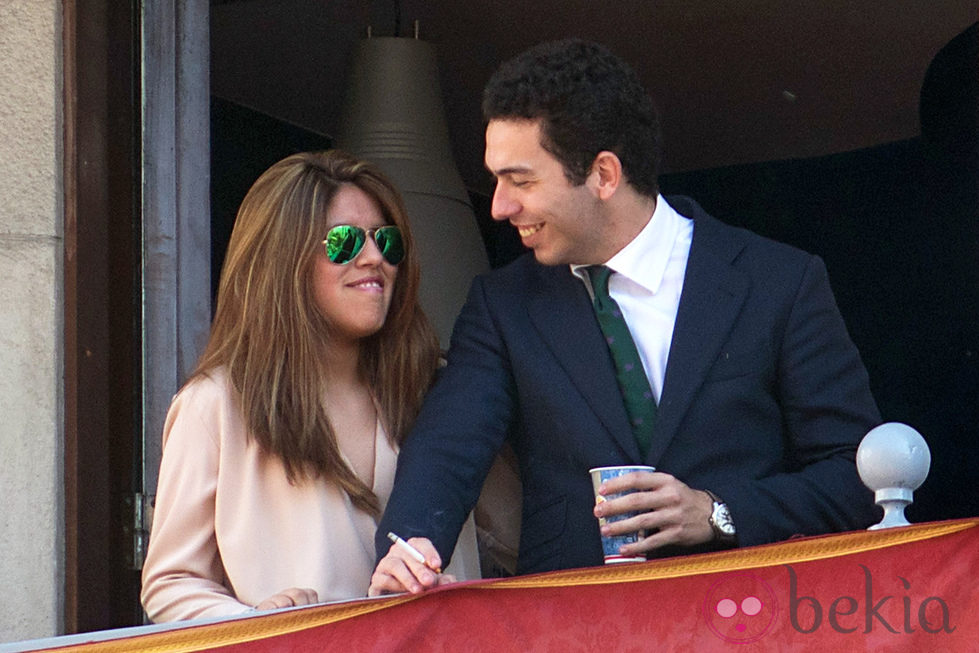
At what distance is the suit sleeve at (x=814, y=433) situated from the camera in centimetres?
277

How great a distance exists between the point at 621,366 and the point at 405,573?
662 millimetres

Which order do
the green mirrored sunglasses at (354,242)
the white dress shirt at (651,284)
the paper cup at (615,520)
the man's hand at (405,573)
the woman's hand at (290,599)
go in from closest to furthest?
the man's hand at (405,573) → the paper cup at (615,520) → the woman's hand at (290,599) → the white dress shirt at (651,284) → the green mirrored sunglasses at (354,242)

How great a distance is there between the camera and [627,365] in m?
2.96

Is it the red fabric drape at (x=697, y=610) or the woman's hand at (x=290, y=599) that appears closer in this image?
the red fabric drape at (x=697, y=610)

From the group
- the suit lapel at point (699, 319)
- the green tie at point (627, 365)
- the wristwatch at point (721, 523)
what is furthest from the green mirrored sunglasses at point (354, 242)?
the wristwatch at point (721, 523)

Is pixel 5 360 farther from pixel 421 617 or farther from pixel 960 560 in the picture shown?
pixel 960 560

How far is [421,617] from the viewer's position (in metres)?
2.36

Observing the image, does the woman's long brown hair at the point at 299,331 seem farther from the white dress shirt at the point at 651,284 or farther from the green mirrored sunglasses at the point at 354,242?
the white dress shirt at the point at 651,284

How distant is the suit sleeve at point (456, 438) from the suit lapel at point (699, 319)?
12.5 inches

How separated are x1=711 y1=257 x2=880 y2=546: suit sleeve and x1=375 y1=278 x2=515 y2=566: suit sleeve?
0.44 meters

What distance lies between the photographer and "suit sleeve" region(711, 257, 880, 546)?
2768mm

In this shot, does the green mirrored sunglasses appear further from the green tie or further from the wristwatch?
the wristwatch

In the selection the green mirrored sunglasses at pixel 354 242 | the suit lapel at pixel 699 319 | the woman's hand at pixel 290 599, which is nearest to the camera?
the woman's hand at pixel 290 599

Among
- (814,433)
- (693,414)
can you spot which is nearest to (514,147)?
(693,414)
